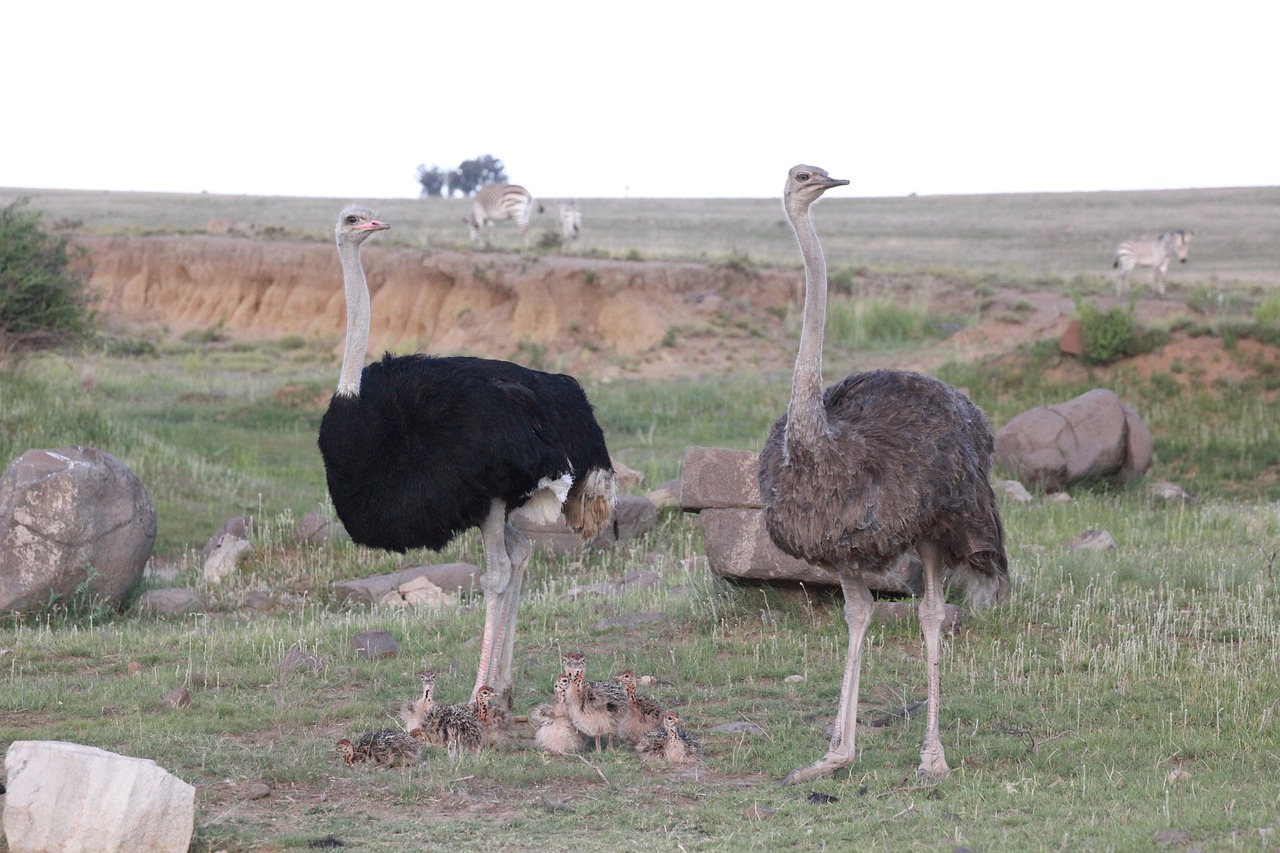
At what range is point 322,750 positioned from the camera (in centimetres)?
667

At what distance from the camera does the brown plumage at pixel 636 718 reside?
21.9 ft

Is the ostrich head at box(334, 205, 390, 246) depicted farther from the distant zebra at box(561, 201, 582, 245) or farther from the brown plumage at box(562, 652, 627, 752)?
the distant zebra at box(561, 201, 582, 245)

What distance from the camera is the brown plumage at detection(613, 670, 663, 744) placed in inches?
263

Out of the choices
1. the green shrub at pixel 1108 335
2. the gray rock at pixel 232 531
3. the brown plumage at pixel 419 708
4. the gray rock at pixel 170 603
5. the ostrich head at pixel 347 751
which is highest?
the green shrub at pixel 1108 335

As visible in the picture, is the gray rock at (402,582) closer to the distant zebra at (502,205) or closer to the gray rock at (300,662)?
the gray rock at (300,662)

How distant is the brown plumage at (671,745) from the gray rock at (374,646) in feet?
7.79

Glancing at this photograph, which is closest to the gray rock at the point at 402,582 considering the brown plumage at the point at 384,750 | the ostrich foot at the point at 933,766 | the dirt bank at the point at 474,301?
the brown plumage at the point at 384,750

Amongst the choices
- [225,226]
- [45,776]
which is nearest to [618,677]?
[45,776]

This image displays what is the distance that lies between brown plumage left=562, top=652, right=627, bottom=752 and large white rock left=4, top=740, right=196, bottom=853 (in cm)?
207

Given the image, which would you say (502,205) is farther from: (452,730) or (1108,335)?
(452,730)

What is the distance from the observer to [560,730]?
665cm

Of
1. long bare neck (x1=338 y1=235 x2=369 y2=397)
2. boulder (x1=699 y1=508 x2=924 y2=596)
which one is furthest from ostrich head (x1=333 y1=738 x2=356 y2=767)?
boulder (x1=699 y1=508 x2=924 y2=596)

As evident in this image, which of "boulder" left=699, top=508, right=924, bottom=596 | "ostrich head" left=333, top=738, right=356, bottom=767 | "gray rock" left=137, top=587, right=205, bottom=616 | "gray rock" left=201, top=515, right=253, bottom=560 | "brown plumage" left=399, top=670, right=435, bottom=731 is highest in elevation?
"boulder" left=699, top=508, right=924, bottom=596

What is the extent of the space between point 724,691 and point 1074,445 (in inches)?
329
